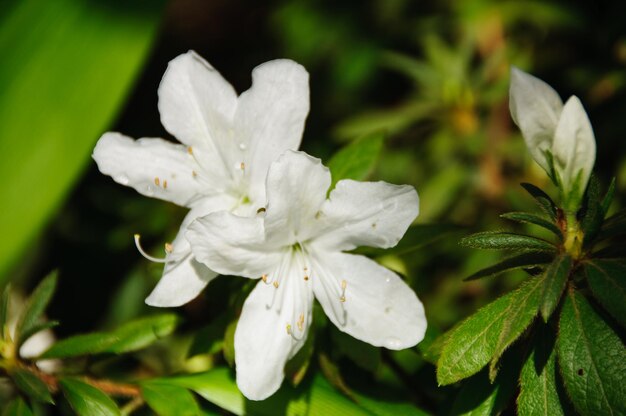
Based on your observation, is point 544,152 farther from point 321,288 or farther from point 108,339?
point 108,339

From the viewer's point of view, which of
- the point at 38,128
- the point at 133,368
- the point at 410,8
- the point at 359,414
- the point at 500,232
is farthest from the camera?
the point at 410,8

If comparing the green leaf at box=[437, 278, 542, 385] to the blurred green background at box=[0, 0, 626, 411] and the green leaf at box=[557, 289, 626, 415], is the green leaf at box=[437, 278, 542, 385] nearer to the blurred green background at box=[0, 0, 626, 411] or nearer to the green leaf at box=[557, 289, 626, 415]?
the green leaf at box=[557, 289, 626, 415]

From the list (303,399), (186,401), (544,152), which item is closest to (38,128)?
(186,401)

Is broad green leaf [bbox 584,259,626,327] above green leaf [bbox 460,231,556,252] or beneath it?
beneath

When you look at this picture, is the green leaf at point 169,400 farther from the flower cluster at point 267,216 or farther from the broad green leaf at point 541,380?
the broad green leaf at point 541,380

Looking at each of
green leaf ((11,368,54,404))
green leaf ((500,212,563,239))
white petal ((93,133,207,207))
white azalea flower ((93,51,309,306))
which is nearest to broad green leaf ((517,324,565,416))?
green leaf ((500,212,563,239))

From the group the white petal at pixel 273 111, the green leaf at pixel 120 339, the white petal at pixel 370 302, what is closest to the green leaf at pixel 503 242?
the white petal at pixel 370 302
